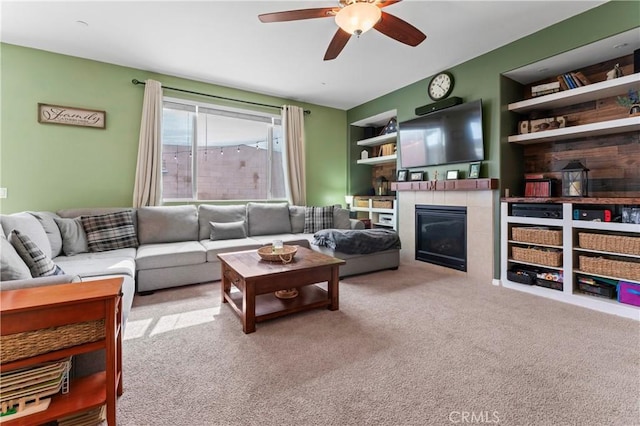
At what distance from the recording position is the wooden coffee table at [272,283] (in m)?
2.15

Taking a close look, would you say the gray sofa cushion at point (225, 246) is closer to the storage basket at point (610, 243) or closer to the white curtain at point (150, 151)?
the white curtain at point (150, 151)

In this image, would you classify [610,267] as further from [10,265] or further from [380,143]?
[10,265]

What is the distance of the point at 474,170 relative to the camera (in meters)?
3.49

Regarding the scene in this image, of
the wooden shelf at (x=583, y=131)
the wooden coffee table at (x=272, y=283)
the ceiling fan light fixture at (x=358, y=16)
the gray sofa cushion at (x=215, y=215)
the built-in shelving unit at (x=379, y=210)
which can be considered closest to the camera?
the ceiling fan light fixture at (x=358, y=16)

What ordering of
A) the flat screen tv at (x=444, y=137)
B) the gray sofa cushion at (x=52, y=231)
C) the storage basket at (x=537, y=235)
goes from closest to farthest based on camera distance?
the gray sofa cushion at (x=52, y=231) < the storage basket at (x=537, y=235) < the flat screen tv at (x=444, y=137)

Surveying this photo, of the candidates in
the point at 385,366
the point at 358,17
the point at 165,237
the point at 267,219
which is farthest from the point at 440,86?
the point at 165,237

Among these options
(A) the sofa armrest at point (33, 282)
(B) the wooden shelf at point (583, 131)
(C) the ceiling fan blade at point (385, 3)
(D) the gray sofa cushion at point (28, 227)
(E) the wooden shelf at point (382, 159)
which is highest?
(C) the ceiling fan blade at point (385, 3)

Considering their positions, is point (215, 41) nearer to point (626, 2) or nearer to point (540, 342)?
point (626, 2)

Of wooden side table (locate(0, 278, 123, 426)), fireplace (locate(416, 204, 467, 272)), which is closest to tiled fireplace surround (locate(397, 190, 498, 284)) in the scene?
fireplace (locate(416, 204, 467, 272))

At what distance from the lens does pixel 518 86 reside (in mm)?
3477

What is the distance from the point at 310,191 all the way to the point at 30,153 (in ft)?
12.3

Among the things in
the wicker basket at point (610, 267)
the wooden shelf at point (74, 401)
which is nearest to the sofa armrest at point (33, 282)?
the wooden shelf at point (74, 401)

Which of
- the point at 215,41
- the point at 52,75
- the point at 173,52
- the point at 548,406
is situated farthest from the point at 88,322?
the point at 52,75

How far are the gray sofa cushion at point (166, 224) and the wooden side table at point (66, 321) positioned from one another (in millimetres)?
2403
